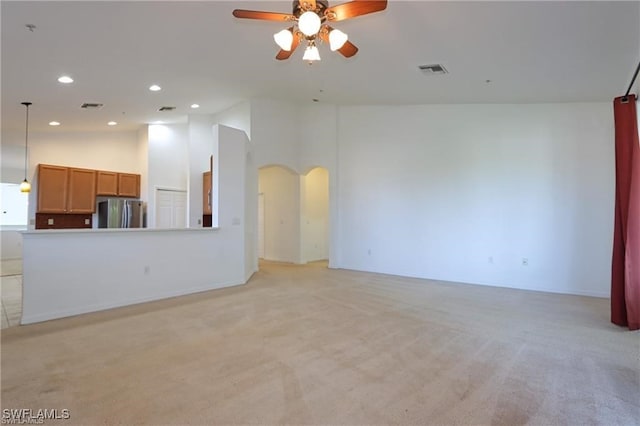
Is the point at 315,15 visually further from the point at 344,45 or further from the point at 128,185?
the point at 128,185

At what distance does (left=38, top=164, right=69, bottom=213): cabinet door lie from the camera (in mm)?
7863

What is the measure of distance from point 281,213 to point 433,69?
5.26 metres

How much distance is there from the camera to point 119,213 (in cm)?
828

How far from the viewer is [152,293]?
4941 millimetres

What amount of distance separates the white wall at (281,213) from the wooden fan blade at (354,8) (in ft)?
17.8

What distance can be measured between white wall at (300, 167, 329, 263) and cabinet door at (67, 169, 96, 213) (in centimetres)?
→ 507

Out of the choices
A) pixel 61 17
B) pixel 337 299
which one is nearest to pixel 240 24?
pixel 61 17

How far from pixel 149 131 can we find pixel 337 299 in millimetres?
6518

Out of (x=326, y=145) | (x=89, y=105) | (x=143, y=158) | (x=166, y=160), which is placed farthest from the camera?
(x=143, y=158)

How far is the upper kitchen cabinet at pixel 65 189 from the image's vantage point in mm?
7883


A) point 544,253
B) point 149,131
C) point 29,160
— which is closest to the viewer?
point 544,253

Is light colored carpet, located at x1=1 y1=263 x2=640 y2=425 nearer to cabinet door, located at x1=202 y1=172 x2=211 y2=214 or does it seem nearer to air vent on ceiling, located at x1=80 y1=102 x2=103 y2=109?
cabinet door, located at x1=202 y1=172 x2=211 y2=214

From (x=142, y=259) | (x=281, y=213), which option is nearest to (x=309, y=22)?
(x=142, y=259)

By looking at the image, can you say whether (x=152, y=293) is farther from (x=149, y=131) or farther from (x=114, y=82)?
(x=149, y=131)
